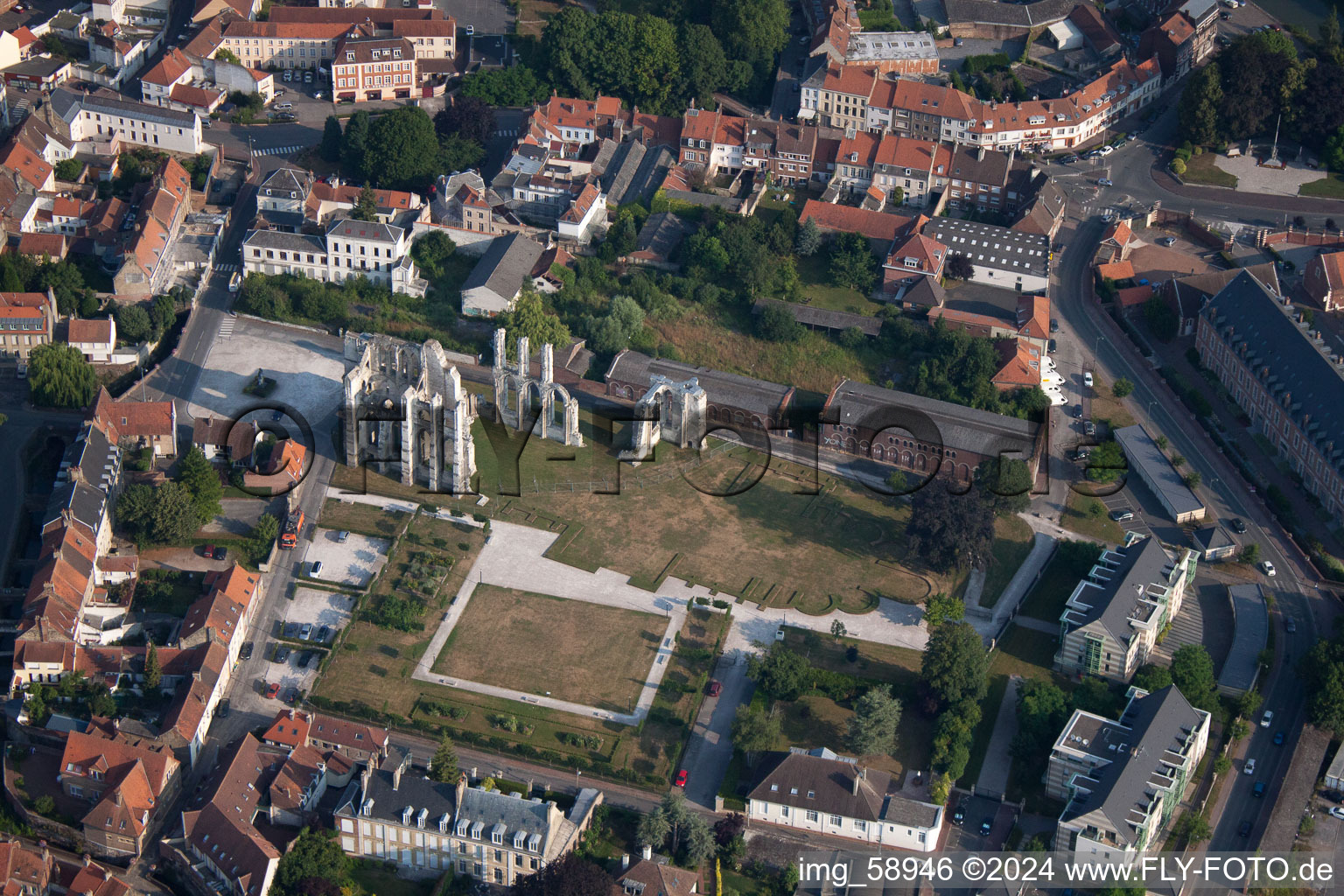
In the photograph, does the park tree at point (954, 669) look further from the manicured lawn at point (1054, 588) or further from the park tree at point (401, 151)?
the park tree at point (401, 151)

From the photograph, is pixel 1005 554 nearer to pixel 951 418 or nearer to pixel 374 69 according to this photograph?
pixel 951 418

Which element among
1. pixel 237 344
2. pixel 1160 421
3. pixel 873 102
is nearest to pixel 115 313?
pixel 237 344

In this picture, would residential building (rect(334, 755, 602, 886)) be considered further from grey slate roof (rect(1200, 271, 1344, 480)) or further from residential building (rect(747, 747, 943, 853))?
grey slate roof (rect(1200, 271, 1344, 480))

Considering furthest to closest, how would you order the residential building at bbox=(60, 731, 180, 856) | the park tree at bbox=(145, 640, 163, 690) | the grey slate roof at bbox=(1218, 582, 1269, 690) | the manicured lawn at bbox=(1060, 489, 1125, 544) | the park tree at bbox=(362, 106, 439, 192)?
the park tree at bbox=(362, 106, 439, 192) → the manicured lawn at bbox=(1060, 489, 1125, 544) → the grey slate roof at bbox=(1218, 582, 1269, 690) → the park tree at bbox=(145, 640, 163, 690) → the residential building at bbox=(60, 731, 180, 856)

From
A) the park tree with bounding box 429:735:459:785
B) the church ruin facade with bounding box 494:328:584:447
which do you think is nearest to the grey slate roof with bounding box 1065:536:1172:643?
the church ruin facade with bounding box 494:328:584:447

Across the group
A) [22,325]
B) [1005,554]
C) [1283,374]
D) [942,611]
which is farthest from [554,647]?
[1283,374]

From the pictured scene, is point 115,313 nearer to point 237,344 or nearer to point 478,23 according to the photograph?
point 237,344
